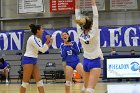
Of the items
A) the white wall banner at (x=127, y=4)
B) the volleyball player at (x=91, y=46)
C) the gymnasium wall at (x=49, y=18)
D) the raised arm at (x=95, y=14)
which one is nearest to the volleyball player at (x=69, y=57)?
the volleyball player at (x=91, y=46)

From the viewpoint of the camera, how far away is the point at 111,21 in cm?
2266

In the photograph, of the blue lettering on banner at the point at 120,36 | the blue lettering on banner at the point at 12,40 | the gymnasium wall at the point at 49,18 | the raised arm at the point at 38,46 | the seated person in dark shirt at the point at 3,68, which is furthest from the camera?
the gymnasium wall at the point at 49,18

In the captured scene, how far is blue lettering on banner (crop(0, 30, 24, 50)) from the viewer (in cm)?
2130

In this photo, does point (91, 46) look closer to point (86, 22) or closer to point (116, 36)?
point (86, 22)

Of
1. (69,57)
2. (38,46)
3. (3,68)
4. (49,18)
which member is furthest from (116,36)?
(38,46)

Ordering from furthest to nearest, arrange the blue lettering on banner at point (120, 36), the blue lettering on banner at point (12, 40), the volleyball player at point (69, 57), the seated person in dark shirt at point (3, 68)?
the blue lettering on banner at point (12, 40) → the seated person in dark shirt at point (3, 68) → the blue lettering on banner at point (120, 36) → the volleyball player at point (69, 57)

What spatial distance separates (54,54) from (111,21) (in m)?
4.49

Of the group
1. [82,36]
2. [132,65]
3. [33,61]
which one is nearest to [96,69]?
[82,36]

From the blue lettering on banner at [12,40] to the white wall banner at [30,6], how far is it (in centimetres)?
282

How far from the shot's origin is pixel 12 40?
70.1ft

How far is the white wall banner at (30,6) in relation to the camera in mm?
23422

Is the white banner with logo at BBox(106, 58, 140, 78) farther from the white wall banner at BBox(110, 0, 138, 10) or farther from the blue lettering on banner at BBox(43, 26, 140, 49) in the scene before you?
the white wall banner at BBox(110, 0, 138, 10)

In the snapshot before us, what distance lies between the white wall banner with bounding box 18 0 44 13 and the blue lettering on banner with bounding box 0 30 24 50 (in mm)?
2817

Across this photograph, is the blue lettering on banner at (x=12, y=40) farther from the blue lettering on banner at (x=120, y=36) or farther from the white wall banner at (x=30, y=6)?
the blue lettering on banner at (x=120, y=36)
